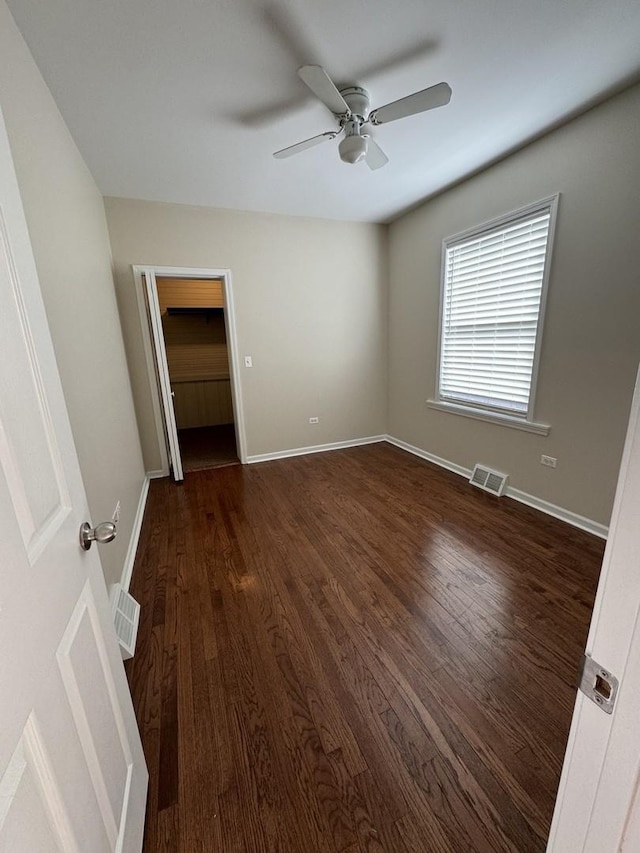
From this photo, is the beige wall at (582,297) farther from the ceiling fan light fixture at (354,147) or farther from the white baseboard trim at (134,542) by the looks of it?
the white baseboard trim at (134,542)

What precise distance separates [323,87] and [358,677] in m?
2.76

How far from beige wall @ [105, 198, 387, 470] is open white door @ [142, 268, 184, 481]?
6.9 inches

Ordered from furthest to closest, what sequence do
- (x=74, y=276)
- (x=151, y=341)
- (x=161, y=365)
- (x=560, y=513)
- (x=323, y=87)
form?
(x=151, y=341) → (x=161, y=365) → (x=560, y=513) → (x=74, y=276) → (x=323, y=87)

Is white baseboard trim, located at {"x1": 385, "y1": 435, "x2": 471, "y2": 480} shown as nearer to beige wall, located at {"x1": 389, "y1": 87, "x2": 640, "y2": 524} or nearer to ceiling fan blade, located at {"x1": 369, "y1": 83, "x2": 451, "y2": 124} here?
beige wall, located at {"x1": 389, "y1": 87, "x2": 640, "y2": 524}

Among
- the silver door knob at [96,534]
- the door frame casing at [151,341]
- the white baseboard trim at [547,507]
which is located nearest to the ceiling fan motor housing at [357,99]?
the door frame casing at [151,341]

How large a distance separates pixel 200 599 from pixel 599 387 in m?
2.87

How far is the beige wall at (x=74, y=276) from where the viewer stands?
1.35m

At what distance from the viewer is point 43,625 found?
0.58 metres

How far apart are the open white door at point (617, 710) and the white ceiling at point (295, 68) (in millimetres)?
2146

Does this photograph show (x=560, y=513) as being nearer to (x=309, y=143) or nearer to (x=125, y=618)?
(x=125, y=618)

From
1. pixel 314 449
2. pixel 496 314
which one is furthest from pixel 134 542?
pixel 496 314

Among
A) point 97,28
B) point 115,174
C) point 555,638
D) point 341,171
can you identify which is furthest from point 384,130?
point 555,638

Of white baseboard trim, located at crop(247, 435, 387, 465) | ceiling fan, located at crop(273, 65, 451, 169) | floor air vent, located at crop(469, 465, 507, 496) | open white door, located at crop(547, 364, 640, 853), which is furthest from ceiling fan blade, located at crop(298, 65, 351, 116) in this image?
white baseboard trim, located at crop(247, 435, 387, 465)

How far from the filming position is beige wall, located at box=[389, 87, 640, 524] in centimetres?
204
